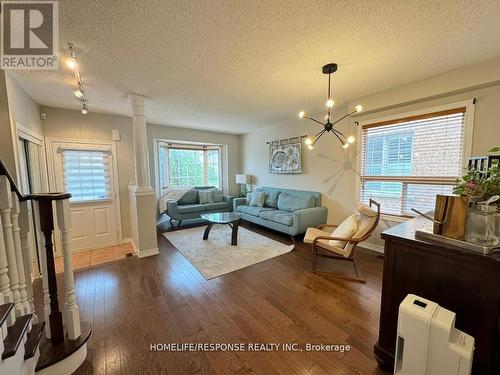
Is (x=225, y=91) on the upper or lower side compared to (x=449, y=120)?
upper

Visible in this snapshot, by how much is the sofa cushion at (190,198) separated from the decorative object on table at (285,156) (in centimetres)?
211

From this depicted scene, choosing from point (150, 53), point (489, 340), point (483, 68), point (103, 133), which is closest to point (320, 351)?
point (489, 340)

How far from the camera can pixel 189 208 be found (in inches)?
193

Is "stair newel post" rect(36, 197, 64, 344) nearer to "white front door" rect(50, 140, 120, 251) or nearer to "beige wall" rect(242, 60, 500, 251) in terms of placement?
"white front door" rect(50, 140, 120, 251)

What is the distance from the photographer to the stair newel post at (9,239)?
118 cm

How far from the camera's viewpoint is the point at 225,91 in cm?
298

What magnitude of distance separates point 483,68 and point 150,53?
3575 millimetres

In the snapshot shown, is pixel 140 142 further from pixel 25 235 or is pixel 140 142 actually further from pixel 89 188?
pixel 25 235

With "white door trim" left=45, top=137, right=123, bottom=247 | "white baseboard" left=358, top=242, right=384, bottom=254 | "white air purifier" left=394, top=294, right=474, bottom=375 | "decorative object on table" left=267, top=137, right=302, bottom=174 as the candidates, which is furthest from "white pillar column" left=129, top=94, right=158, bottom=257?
"white baseboard" left=358, top=242, right=384, bottom=254

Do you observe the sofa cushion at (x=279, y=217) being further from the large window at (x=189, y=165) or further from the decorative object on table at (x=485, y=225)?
the decorative object on table at (x=485, y=225)

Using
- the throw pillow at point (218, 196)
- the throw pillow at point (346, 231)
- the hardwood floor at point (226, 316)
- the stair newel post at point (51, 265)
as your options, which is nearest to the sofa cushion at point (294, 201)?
the throw pillow at point (346, 231)

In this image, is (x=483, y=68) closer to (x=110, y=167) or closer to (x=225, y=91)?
(x=225, y=91)

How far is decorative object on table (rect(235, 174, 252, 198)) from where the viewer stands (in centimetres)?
601

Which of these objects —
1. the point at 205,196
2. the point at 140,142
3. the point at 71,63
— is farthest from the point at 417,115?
the point at 205,196
